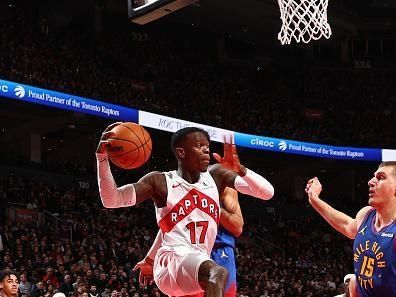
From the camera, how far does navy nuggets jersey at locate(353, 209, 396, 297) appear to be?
16.2 ft

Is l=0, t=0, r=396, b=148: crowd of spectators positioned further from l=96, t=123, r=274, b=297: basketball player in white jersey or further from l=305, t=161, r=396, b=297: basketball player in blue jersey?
l=305, t=161, r=396, b=297: basketball player in blue jersey

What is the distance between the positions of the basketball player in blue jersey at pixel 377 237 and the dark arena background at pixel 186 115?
899 cm

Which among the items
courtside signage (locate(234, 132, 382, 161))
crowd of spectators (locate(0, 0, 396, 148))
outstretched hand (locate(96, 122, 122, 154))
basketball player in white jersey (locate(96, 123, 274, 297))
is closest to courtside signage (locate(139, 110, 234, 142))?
crowd of spectators (locate(0, 0, 396, 148))

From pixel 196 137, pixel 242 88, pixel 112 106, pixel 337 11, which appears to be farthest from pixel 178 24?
pixel 196 137

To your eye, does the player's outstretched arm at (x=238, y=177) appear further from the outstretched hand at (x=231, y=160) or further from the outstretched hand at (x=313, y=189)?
the outstretched hand at (x=313, y=189)

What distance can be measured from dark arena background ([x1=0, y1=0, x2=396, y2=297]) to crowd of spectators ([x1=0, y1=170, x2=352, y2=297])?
0.18 ft

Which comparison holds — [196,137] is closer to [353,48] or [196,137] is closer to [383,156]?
[383,156]

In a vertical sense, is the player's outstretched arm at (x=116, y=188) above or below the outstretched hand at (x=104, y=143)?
below

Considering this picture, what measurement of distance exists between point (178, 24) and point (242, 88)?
3.65 meters

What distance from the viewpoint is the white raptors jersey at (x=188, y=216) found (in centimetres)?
519

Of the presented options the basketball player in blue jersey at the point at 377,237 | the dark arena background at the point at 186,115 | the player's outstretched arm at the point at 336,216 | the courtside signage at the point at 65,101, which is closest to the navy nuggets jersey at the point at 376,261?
the basketball player in blue jersey at the point at 377,237

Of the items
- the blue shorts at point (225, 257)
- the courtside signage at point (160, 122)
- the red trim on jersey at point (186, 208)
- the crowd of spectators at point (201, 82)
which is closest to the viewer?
the red trim on jersey at point (186, 208)

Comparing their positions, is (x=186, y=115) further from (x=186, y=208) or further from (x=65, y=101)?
(x=186, y=208)

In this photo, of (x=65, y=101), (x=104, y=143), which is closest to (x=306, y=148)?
(x=65, y=101)
